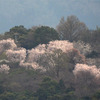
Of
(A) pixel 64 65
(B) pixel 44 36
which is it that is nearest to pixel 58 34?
(B) pixel 44 36

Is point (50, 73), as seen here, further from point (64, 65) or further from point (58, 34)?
point (58, 34)

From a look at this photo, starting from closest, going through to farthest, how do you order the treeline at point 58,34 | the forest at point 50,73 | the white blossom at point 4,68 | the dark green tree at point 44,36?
the forest at point 50,73, the white blossom at point 4,68, the dark green tree at point 44,36, the treeline at point 58,34

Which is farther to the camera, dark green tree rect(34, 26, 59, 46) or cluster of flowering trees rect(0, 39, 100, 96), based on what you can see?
dark green tree rect(34, 26, 59, 46)

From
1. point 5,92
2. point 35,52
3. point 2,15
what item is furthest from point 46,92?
point 2,15

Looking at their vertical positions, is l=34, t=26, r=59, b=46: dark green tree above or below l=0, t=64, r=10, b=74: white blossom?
above

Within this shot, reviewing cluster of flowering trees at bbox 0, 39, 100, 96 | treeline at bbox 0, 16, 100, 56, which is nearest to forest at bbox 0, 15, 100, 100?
cluster of flowering trees at bbox 0, 39, 100, 96

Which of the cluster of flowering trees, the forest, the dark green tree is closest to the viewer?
the forest

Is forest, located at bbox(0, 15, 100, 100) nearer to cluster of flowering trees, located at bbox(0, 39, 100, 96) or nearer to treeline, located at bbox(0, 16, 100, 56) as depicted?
cluster of flowering trees, located at bbox(0, 39, 100, 96)

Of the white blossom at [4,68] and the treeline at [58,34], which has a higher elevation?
the treeline at [58,34]

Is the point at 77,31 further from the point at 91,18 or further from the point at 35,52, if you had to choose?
the point at 91,18

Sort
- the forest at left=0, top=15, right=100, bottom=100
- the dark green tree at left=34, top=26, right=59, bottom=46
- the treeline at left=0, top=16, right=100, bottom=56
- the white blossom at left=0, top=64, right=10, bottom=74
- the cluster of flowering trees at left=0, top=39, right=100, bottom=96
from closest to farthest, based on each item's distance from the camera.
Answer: the forest at left=0, top=15, right=100, bottom=100 → the cluster of flowering trees at left=0, top=39, right=100, bottom=96 → the white blossom at left=0, top=64, right=10, bottom=74 → the dark green tree at left=34, top=26, right=59, bottom=46 → the treeline at left=0, top=16, right=100, bottom=56

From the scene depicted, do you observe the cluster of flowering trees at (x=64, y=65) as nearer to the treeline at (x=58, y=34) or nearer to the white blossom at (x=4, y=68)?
the white blossom at (x=4, y=68)

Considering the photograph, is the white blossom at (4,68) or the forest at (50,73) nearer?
the forest at (50,73)

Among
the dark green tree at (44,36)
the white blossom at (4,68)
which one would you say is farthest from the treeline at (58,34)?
the white blossom at (4,68)
